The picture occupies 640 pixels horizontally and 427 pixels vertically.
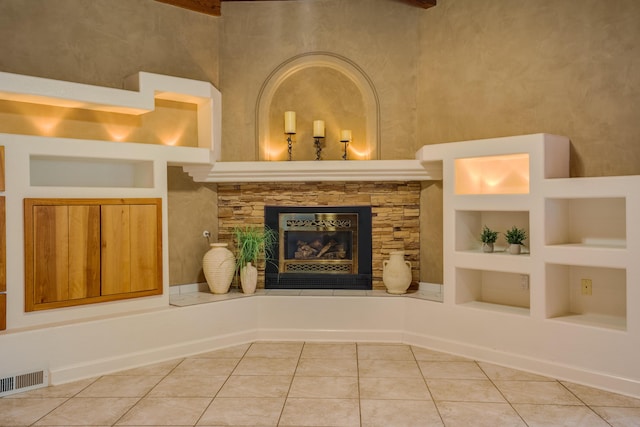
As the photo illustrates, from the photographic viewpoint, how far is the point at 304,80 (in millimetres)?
5672

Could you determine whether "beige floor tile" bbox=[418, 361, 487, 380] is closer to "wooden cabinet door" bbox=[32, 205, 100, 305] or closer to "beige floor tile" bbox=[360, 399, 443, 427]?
"beige floor tile" bbox=[360, 399, 443, 427]

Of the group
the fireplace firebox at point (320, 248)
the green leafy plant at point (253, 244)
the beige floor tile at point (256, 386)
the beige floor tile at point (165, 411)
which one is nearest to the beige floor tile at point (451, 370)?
the beige floor tile at point (256, 386)

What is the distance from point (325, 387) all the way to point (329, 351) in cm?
92

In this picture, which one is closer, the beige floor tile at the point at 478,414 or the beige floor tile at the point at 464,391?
the beige floor tile at the point at 478,414

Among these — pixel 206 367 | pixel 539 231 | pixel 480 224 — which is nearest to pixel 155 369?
pixel 206 367

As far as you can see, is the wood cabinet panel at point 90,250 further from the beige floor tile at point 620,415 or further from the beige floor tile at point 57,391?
the beige floor tile at point 620,415

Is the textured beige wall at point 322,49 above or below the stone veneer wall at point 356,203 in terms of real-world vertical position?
above

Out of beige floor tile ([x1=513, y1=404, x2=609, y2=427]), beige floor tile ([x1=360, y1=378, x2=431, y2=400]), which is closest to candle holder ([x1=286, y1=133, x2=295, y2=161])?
beige floor tile ([x1=360, y1=378, x2=431, y2=400])

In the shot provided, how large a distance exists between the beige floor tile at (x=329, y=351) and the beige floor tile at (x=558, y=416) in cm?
156

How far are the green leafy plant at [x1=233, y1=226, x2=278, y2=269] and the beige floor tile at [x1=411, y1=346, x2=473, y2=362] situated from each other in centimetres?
174

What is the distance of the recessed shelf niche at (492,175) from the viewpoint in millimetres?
4738

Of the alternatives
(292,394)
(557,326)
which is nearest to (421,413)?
(292,394)

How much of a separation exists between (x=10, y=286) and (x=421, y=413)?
3013 millimetres

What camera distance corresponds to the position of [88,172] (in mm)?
4762
